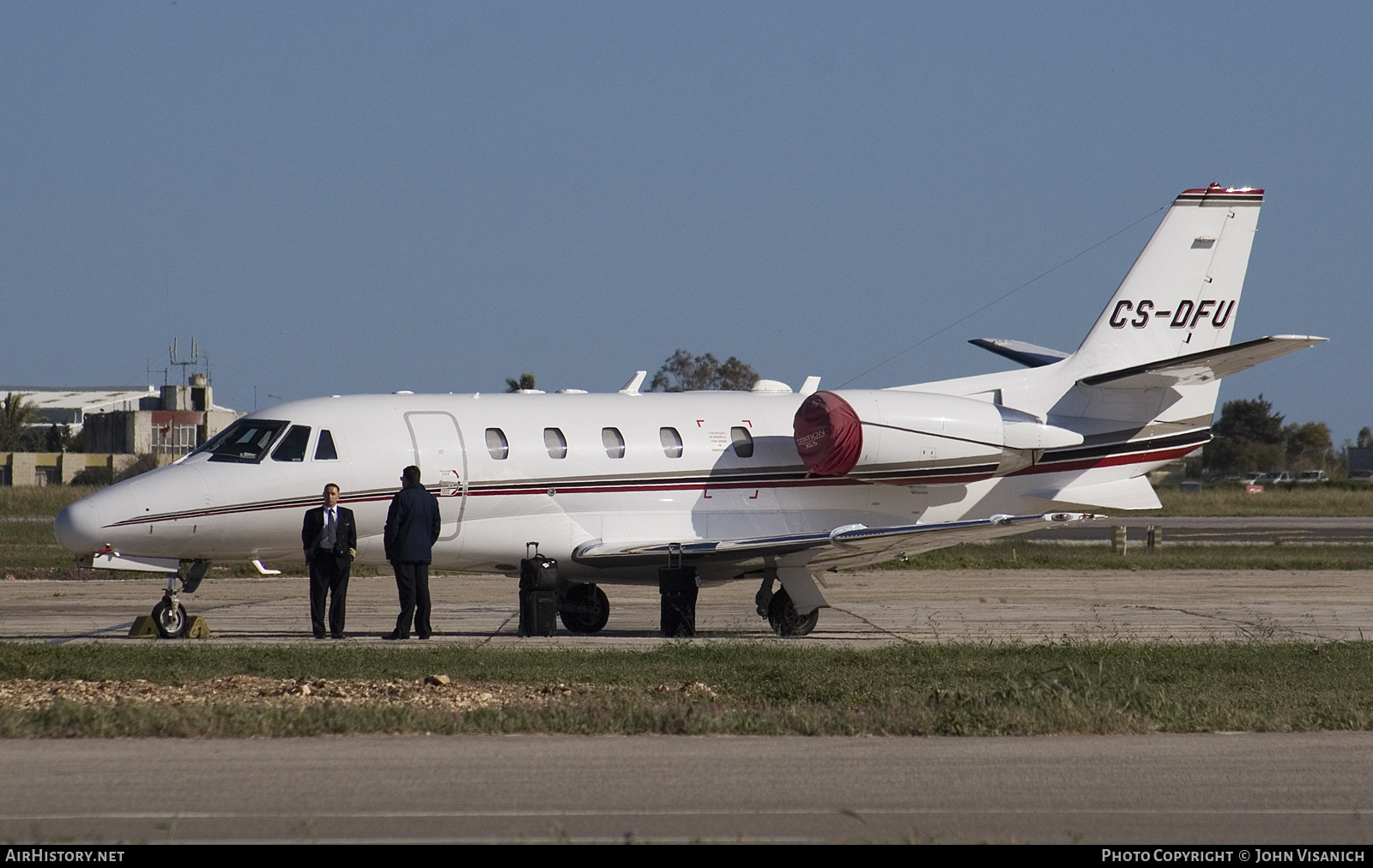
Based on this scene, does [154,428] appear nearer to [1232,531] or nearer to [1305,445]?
[1232,531]

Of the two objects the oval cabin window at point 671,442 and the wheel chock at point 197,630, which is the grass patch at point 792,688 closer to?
the wheel chock at point 197,630

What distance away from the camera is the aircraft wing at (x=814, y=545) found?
1689 cm

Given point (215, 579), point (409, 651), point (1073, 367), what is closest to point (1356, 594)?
point (1073, 367)

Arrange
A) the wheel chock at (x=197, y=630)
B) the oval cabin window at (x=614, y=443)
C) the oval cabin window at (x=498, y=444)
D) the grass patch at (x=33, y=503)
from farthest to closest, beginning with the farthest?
the grass patch at (x=33, y=503)
the oval cabin window at (x=614, y=443)
the oval cabin window at (x=498, y=444)
the wheel chock at (x=197, y=630)

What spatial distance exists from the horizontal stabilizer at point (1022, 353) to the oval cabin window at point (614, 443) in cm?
662

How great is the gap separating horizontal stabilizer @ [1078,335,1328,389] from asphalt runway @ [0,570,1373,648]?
3282 millimetres

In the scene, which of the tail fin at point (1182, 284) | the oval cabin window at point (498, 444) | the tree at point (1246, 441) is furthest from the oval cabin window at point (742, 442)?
the tree at point (1246, 441)

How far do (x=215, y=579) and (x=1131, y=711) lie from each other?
833 inches

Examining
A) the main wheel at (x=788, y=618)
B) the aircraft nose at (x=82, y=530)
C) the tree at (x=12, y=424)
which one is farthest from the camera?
the tree at (x=12, y=424)

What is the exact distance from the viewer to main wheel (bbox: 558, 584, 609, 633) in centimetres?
1819

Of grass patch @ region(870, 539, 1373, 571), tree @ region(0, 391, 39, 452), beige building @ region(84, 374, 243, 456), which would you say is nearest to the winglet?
grass patch @ region(870, 539, 1373, 571)

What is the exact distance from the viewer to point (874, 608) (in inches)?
851

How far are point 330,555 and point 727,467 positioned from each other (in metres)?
5.30

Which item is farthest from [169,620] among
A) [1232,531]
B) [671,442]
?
[1232,531]
